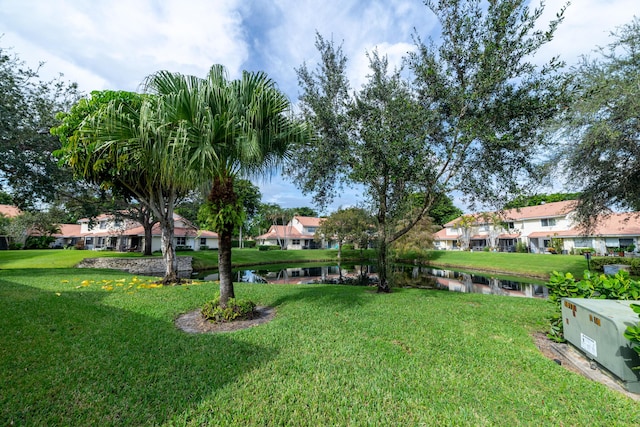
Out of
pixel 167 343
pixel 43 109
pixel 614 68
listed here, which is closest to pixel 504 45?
pixel 614 68

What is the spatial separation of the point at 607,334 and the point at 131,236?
41.3m

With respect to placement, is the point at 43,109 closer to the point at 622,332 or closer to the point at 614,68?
the point at 622,332

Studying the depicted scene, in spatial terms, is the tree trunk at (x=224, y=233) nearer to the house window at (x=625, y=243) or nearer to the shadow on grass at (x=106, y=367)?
the shadow on grass at (x=106, y=367)

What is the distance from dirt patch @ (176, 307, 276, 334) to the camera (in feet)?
19.0

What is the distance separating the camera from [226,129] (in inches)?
230

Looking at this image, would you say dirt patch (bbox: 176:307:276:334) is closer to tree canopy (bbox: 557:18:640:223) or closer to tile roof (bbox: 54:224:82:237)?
tree canopy (bbox: 557:18:640:223)

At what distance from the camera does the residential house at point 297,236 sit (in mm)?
53250

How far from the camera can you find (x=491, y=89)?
7.27 meters

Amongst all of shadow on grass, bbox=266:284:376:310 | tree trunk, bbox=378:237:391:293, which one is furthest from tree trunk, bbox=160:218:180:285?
tree trunk, bbox=378:237:391:293

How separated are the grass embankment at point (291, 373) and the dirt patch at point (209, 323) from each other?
12.3 inches

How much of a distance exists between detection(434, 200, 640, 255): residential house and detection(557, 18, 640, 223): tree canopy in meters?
10.1

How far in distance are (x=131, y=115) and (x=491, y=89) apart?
896 centimetres

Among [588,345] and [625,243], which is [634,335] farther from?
[625,243]

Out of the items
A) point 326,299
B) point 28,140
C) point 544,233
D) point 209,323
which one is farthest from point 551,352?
point 544,233
